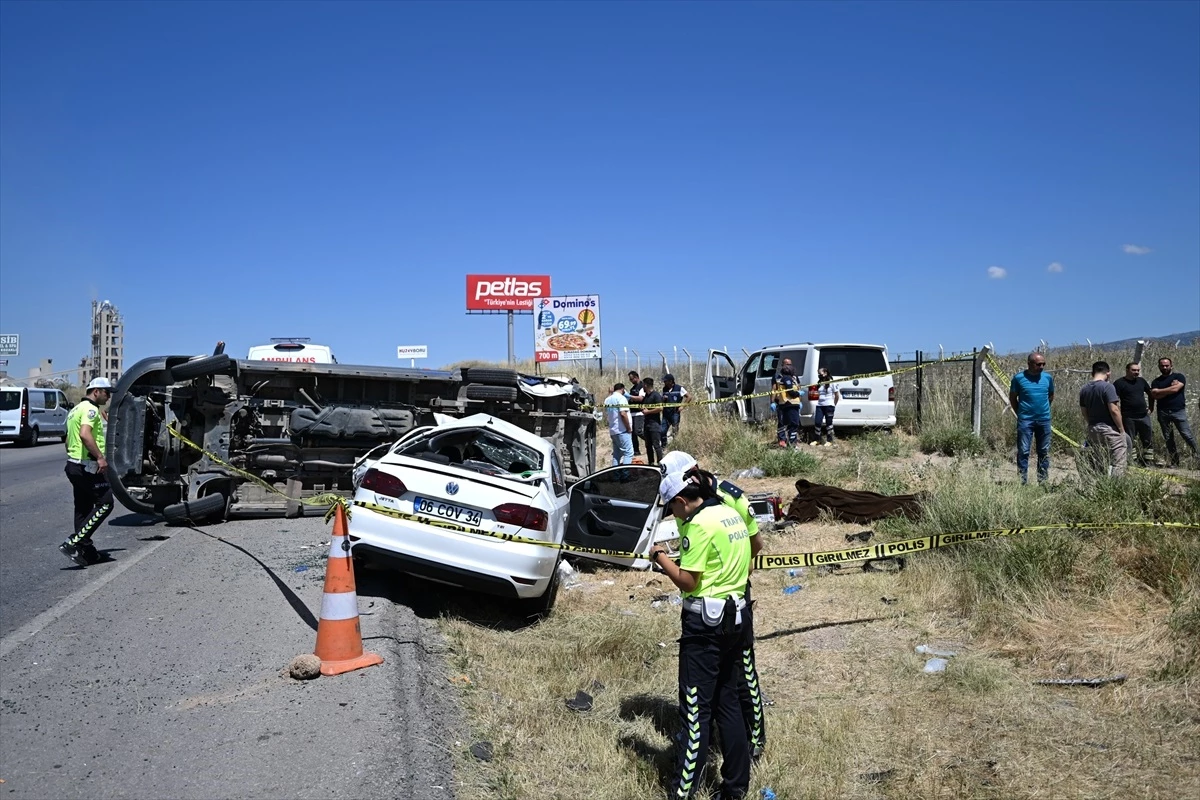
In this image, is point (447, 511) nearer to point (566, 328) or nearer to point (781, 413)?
point (781, 413)

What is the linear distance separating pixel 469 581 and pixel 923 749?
11.2 ft

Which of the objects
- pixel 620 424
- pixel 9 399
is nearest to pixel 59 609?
pixel 620 424

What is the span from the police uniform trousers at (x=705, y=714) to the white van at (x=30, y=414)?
24.5m

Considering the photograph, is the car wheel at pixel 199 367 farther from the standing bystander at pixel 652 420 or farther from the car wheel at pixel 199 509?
the standing bystander at pixel 652 420

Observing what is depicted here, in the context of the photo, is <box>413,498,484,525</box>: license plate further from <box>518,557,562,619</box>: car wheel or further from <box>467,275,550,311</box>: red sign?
<box>467,275,550,311</box>: red sign

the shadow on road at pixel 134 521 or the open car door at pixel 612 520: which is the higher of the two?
the open car door at pixel 612 520

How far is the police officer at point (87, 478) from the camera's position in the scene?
8664 millimetres

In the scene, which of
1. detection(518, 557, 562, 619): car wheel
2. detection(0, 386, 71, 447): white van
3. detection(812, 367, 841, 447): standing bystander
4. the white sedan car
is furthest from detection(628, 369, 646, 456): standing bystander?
detection(0, 386, 71, 447): white van

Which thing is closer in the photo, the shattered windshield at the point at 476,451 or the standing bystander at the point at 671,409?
the shattered windshield at the point at 476,451

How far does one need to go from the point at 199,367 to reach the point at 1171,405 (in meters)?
12.7

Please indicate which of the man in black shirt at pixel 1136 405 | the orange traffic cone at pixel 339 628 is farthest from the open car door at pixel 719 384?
the orange traffic cone at pixel 339 628

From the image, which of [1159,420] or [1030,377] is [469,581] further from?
[1159,420]

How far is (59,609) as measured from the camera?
22.9 feet

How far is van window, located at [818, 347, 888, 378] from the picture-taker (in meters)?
16.2
